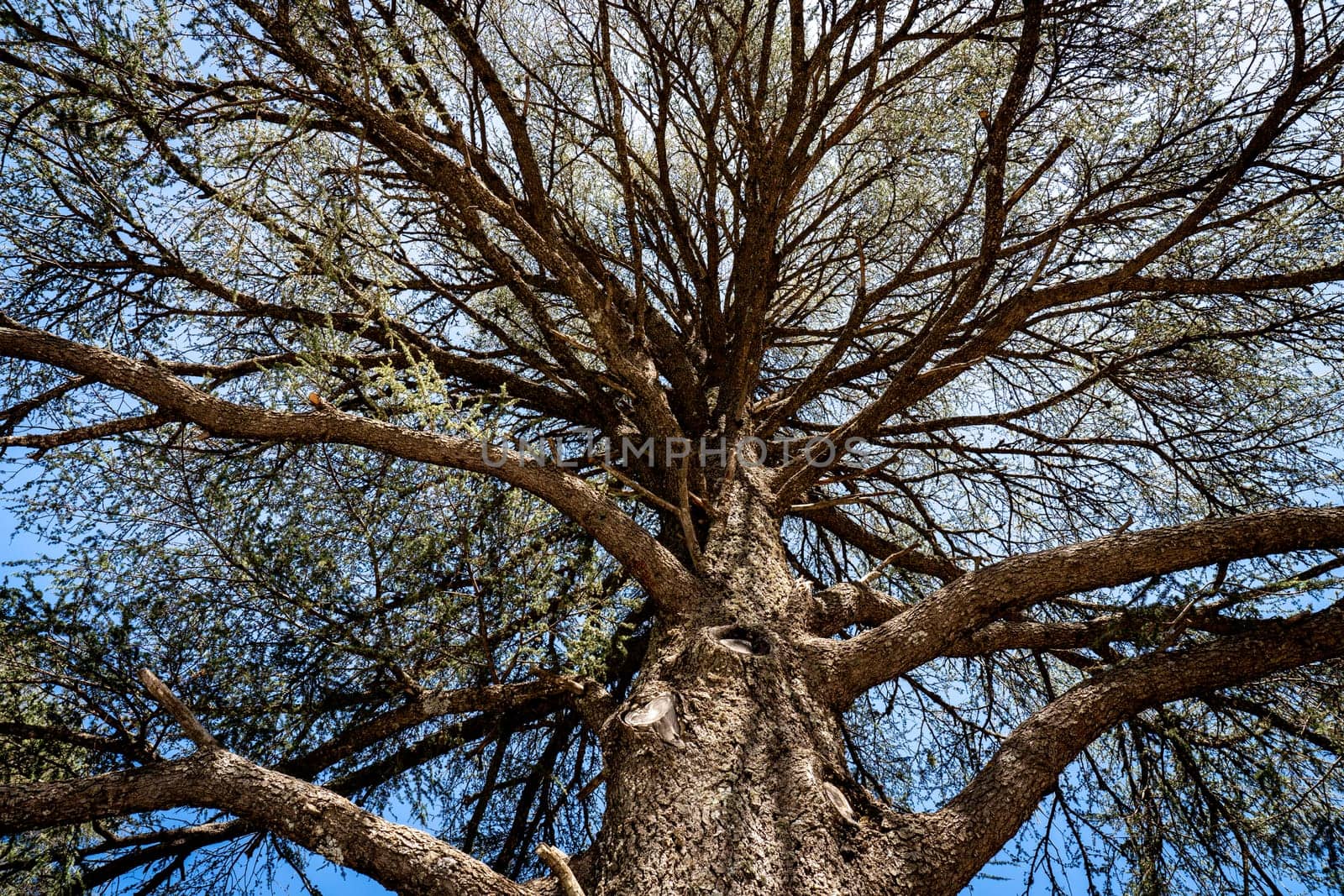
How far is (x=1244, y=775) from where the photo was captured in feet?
12.5

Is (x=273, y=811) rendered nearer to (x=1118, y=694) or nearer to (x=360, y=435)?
(x=360, y=435)

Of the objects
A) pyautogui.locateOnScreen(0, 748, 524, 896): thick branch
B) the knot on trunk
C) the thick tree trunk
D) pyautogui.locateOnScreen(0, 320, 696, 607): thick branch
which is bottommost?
pyautogui.locateOnScreen(0, 748, 524, 896): thick branch

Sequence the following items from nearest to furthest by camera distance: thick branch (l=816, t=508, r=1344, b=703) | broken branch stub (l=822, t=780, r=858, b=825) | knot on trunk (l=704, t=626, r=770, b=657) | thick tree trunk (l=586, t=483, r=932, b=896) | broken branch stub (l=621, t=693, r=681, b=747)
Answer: thick tree trunk (l=586, t=483, r=932, b=896) < broken branch stub (l=822, t=780, r=858, b=825) < broken branch stub (l=621, t=693, r=681, b=747) < thick branch (l=816, t=508, r=1344, b=703) < knot on trunk (l=704, t=626, r=770, b=657)

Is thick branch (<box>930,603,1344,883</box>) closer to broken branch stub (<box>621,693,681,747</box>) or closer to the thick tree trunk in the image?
the thick tree trunk

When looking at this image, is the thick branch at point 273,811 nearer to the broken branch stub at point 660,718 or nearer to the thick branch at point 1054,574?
the broken branch stub at point 660,718

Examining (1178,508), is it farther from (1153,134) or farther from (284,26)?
(284,26)

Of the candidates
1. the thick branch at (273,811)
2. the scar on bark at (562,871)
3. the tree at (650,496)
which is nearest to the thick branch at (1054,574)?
the tree at (650,496)

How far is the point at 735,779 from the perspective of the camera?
256 cm

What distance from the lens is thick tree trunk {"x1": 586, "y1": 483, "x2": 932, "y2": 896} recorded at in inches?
89.7

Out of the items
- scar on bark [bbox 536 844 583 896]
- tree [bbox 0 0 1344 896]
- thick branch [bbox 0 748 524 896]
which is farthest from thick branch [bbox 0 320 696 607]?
scar on bark [bbox 536 844 583 896]

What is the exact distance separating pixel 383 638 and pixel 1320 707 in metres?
3.98

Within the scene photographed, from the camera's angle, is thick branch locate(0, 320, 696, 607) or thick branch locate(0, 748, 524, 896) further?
thick branch locate(0, 320, 696, 607)

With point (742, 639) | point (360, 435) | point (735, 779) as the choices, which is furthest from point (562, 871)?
point (360, 435)

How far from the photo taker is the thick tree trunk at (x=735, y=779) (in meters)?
2.28
